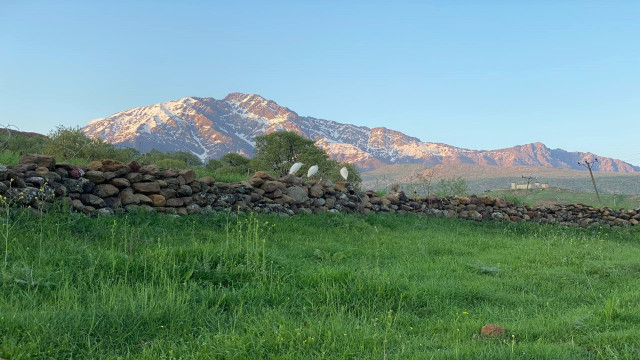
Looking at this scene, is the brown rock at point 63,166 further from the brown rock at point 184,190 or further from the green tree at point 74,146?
the green tree at point 74,146

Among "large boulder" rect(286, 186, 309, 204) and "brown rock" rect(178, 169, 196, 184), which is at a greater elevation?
"brown rock" rect(178, 169, 196, 184)

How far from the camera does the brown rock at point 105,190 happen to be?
9297 millimetres

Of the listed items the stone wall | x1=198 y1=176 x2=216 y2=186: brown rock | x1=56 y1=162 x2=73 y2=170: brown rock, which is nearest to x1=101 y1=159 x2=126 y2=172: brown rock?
the stone wall

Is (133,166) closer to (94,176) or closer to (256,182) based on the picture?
(94,176)

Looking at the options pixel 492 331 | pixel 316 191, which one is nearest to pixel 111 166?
pixel 316 191

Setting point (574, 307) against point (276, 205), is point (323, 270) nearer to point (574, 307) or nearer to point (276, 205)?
point (574, 307)

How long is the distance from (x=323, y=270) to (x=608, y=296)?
12.4 feet

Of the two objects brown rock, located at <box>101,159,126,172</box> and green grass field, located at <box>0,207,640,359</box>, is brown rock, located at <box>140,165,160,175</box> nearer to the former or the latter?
brown rock, located at <box>101,159,126,172</box>

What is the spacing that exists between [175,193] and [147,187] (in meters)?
0.60

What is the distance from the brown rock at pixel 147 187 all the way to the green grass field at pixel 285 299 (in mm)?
801

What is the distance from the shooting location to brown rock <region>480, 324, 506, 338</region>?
173 inches

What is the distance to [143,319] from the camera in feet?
14.1

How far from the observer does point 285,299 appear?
525 cm

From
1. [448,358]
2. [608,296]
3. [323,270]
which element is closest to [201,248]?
[323,270]
